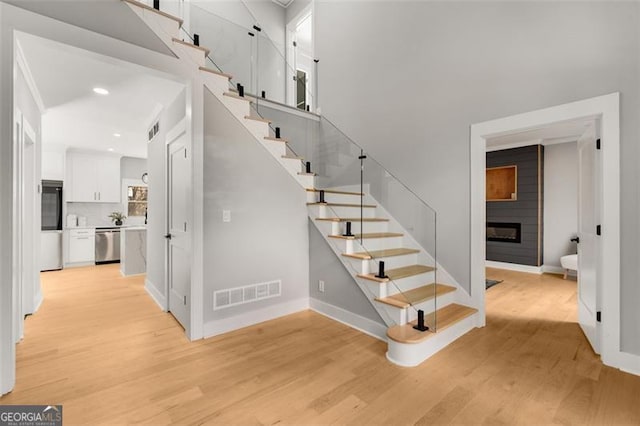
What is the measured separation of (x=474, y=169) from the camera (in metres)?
3.19

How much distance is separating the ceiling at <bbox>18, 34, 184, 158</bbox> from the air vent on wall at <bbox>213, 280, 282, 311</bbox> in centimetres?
235

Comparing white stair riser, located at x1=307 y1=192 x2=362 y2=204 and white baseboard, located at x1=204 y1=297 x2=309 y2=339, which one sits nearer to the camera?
white baseboard, located at x1=204 y1=297 x2=309 y2=339

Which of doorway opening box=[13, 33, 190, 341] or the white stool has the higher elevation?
doorway opening box=[13, 33, 190, 341]

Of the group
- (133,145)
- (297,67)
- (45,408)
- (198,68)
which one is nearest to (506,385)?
(45,408)

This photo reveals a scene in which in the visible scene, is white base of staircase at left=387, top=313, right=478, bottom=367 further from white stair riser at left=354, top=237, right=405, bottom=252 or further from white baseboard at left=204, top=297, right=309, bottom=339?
white baseboard at left=204, top=297, right=309, bottom=339

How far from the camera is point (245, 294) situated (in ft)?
10.9

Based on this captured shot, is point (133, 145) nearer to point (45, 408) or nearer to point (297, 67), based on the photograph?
point (297, 67)

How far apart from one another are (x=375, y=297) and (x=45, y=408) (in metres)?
2.63

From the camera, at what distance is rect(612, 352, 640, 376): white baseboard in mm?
2254

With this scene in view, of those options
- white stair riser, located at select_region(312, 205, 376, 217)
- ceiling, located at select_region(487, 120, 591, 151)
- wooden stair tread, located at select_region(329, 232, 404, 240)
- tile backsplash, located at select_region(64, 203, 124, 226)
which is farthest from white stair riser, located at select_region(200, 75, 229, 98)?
tile backsplash, located at select_region(64, 203, 124, 226)

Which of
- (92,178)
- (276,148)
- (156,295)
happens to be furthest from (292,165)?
(92,178)

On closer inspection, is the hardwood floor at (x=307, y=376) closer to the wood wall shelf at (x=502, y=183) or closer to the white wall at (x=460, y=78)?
the white wall at (x=460, y=78)

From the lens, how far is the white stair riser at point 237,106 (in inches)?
126

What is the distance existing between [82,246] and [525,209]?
33.4ft
